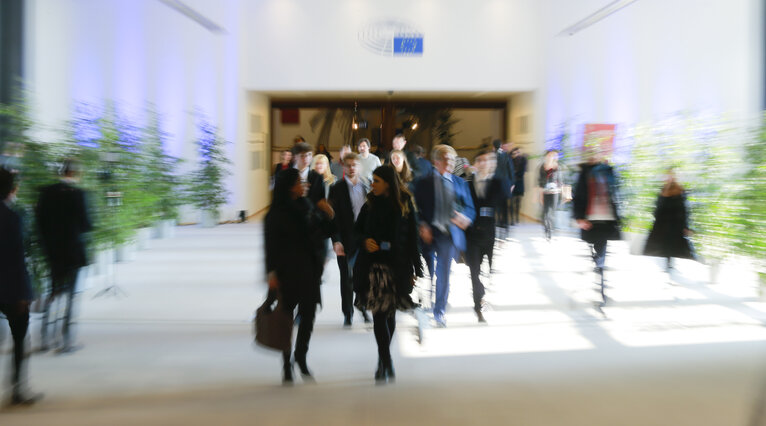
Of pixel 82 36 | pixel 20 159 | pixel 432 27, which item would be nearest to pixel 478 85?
pixel 432 27

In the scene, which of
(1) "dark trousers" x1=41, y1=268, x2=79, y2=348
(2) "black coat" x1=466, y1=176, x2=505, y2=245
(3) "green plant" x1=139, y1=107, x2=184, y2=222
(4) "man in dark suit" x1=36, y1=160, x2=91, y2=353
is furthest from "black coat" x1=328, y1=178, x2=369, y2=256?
(3) "green plant" x1=139, y1=107, x2=184, y2=222

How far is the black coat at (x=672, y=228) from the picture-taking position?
7.13 metres

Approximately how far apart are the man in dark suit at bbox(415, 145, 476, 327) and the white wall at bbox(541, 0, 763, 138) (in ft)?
11.6

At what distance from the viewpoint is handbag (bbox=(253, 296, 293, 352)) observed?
4.44 metres

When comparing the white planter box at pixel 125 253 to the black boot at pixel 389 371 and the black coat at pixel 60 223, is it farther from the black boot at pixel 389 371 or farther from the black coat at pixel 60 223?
the black boot at pixel 389 371

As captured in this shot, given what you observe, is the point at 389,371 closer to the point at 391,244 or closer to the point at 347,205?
the point at 391,244

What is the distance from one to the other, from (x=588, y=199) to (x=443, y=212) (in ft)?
5.42

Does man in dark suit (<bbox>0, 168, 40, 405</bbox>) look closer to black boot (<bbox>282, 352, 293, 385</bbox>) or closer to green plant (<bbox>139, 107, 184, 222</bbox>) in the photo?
black boot (<bbox>282, 352, 293, 385</bbox>)

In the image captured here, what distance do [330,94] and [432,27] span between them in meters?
3.63

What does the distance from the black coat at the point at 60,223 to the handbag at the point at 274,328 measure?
1.72 m

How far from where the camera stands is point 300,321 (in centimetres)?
467

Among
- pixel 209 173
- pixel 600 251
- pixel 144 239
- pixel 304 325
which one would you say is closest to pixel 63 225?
pixel 304 325

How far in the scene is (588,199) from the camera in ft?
22.4

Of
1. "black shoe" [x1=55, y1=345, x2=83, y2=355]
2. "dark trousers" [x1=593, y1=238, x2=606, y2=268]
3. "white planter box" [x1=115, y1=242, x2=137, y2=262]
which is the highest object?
"dark trousers" [x1=593, y1=238, x2=606, y2=268]
